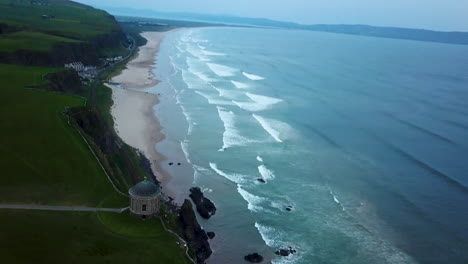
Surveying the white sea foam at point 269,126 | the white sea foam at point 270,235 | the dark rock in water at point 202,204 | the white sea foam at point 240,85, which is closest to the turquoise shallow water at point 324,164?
the white sea foam at point 270,235

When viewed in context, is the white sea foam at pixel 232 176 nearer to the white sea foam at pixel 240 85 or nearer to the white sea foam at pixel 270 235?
the white sea foam at pixel 270 235

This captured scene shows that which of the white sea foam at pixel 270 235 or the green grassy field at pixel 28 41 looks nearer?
the white sea foam at pixel 270 235

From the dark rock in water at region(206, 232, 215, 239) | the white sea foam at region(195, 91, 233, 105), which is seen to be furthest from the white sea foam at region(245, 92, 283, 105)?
the dark rock in water at region(206, 232, 215, 239)

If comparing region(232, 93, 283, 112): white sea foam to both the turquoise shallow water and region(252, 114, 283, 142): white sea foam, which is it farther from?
region(252, 114, 283, 142): white sea foam

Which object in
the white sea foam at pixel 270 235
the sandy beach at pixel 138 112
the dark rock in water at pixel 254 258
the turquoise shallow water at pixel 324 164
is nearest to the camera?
the dark rock in water at pixel 254 258

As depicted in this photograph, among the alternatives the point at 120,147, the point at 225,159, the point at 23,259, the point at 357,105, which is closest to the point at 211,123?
the point at 225,159

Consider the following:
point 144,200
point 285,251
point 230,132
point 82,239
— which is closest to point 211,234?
point 285,251
